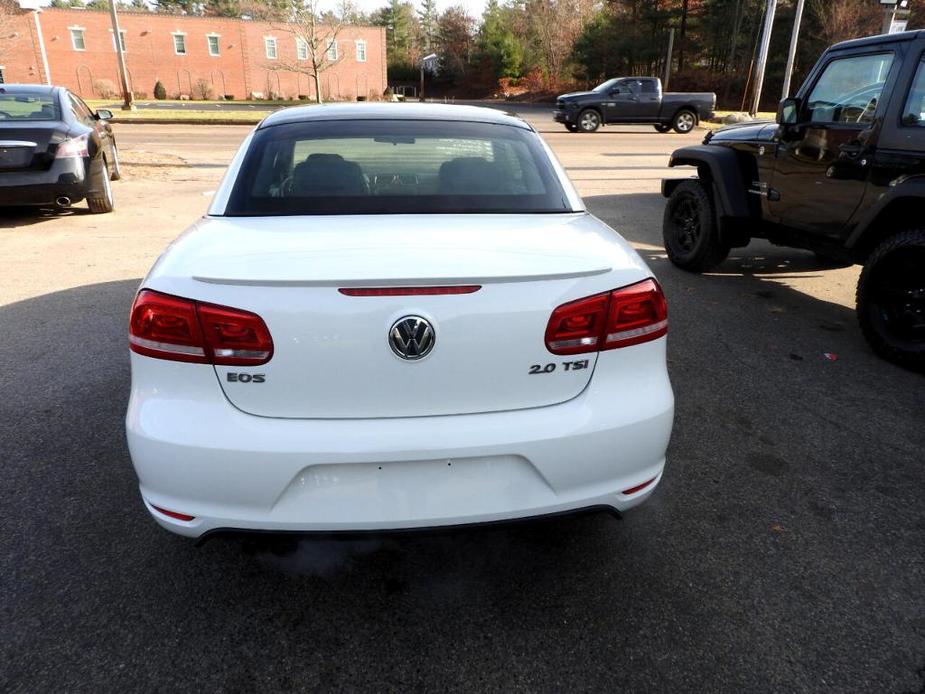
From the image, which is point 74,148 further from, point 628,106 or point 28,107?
point 628,106

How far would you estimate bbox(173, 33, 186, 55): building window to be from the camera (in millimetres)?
55875

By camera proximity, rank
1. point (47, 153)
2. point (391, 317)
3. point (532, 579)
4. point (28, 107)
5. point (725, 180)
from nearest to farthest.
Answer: point (391, 317) < point (532, 579) < point (725, 180) < point (47, 153) < point (28, 107)

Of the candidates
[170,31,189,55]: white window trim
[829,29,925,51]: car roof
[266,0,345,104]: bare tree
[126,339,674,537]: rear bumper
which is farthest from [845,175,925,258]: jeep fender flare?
[170,31,189,55]: white window trim

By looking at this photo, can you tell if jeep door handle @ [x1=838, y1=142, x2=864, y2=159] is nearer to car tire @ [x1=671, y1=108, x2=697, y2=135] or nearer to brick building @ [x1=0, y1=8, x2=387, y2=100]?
car tire @ [x1=671, y1=108, x2=697, y2=135]

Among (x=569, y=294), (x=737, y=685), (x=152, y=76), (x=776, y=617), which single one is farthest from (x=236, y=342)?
(x=152, y=76)

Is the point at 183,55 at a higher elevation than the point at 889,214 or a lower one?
higher

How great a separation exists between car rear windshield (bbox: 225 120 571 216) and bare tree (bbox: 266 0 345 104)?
99.8 feet

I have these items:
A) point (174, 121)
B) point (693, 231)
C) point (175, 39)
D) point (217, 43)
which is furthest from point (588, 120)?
point (175, 39)

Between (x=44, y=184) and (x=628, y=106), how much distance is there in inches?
824

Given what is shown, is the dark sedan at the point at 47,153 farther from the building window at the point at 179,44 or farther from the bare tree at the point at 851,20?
the building window at the point at 179,44

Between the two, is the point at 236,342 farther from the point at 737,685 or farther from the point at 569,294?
the point at 737,685

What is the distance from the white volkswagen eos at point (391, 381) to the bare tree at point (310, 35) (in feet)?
104

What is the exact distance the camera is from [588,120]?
2419cm

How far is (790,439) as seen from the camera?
359cm
